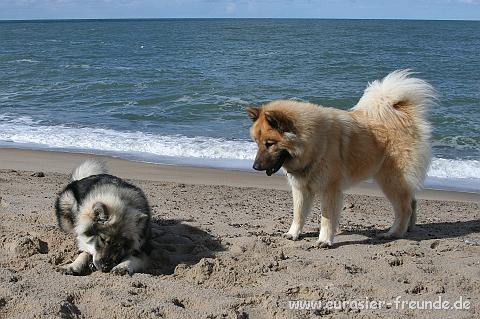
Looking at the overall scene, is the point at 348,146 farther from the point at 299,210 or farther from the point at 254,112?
the point at 254,112

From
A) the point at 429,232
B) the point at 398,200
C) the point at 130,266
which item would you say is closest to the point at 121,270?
the point at 130,266

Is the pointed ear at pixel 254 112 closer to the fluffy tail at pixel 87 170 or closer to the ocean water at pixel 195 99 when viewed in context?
the fluffy tail at pixel 87 170

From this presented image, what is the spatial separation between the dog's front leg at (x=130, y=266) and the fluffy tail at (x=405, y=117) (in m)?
2.73

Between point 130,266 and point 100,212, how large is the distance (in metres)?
0.52

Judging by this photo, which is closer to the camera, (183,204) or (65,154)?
(183,204)

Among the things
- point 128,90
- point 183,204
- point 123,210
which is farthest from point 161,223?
point 128,90

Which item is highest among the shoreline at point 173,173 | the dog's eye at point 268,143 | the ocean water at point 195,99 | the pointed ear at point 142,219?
the dog's eye at point 268,143

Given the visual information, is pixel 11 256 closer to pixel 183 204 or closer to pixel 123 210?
pixel 123 210

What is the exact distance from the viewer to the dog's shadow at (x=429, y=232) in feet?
18.6

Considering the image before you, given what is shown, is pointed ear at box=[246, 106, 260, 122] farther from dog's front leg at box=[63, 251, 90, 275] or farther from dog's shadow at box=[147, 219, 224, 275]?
Answer: dog's front leg at box=[63, 251, 90, 275]

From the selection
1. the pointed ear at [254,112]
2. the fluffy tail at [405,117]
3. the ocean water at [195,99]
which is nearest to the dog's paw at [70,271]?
the pointed ear at [254,112]

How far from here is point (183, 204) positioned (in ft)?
22.5

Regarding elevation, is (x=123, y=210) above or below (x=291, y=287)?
above

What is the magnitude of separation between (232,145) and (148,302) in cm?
743
